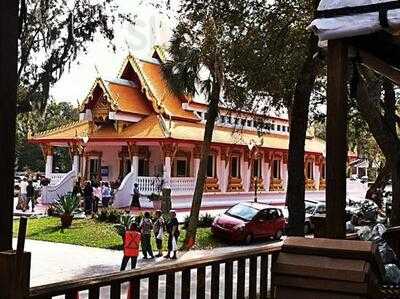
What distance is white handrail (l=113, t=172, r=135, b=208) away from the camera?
2880 centimetres

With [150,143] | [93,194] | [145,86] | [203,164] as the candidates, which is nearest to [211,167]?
[150,143]

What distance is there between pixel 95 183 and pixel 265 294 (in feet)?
93.7

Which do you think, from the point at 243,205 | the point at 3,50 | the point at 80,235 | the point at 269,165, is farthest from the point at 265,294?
the point at 269,165

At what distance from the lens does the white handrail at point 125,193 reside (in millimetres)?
28802

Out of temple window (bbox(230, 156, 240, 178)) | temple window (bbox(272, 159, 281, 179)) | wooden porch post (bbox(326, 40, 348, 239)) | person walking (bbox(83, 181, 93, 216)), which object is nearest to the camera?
wooden porch post (bbox(326, 40, 348, 239))

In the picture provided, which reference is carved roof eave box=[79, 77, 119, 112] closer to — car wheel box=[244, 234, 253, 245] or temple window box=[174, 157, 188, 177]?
temple window box=[174, 157, 188, 177]

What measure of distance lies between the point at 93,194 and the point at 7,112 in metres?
25.8

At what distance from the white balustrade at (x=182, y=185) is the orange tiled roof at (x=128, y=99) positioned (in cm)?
541

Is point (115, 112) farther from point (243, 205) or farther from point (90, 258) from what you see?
point (90, 258)

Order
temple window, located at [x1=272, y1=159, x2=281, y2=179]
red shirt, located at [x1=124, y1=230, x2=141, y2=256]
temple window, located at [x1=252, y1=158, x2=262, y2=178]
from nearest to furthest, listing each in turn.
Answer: red shirt, located at [x1=124, y1=230, x2=141, y2=256] < temple window, located at [x1=252, y1=158, x2=262, y2=178] < temple window, located at [x1=272, y1=159, x2=281, y2=179]

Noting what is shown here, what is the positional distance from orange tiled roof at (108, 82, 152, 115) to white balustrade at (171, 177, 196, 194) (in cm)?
541

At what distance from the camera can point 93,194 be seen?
2802 cm

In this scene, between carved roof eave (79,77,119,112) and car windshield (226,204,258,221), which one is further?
carved roof eave (79,77,119,112)

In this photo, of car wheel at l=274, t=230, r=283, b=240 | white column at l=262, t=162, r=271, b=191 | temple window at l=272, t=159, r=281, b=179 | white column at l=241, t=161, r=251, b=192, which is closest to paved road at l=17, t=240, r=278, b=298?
car wheel at l=274, t=230, r=283, b=240
